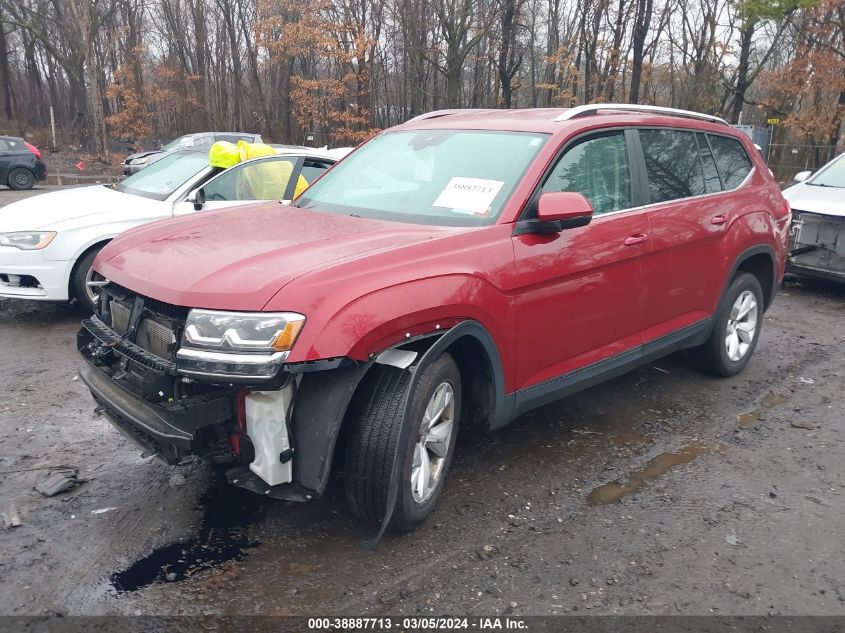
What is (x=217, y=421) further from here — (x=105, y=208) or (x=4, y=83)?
(x=4, y=83)

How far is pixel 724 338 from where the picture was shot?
5.23 m

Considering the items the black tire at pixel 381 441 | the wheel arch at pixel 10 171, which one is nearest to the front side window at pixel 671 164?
the black tire at pixel 381 441

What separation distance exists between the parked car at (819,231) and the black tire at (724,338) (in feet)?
10.1

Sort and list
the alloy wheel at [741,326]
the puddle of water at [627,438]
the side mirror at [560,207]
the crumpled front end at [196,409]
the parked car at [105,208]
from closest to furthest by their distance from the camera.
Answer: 1. the crumpled front end at [196,409]
2. the side mirror at [560,207]
3. the puddle of water at [627,438]
4. the alloy wheel at [741,326]
5. the parked car at [105,208]

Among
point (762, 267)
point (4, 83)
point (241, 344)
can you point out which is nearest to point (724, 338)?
point (762, 267)

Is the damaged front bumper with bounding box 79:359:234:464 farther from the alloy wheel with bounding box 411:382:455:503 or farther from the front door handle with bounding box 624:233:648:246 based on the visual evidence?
the front door handle with bounding box 624:233:648:246

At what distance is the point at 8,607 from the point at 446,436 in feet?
6.28

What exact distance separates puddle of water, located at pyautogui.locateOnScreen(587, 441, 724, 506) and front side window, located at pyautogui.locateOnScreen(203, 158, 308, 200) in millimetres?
4354

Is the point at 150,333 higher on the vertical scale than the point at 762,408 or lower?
higher

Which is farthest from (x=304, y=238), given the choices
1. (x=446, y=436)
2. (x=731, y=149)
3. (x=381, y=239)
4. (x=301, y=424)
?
(x=731, y=149)

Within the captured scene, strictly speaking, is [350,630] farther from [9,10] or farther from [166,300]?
[9,10]

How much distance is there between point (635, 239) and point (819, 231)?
512cm

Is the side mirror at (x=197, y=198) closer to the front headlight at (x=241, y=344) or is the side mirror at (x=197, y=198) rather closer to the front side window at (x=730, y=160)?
the front headlight at (x=241, y=344)

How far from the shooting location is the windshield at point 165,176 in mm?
6949
